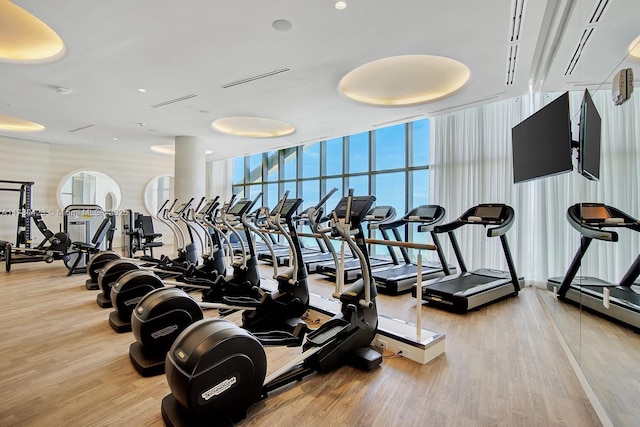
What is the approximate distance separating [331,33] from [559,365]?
3948 mm

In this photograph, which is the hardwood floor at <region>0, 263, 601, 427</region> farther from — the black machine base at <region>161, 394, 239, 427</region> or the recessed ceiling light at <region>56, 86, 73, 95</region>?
the recessed ceiling light at <region>56, 86, 73, 95</region>

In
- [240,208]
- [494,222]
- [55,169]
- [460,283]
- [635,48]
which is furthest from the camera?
[55,169]

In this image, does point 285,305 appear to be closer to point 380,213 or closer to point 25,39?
point 380,213

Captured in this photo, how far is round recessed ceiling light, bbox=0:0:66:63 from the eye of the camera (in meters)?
3.73

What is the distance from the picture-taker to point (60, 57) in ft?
13.6

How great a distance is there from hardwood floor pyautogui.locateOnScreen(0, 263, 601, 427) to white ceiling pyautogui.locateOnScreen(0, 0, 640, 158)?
2346 mm

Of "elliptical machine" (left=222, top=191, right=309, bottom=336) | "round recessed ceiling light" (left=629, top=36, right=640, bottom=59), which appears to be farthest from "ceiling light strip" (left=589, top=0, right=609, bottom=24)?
"elliptical machine" (left=222, top=191, right=309, bottom=336)

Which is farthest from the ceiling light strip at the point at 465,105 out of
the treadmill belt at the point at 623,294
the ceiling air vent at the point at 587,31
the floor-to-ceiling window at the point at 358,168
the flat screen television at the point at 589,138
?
the treadmill belt at the point at 623,294

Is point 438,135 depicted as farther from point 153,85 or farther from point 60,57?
point 60,57

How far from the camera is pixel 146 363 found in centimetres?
253

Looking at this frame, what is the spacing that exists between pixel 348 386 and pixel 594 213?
3027 millimetres

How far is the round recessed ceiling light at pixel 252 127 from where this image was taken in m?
7.94

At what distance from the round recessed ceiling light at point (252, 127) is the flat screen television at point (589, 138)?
19.8ft

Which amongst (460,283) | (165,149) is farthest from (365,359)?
(165,149)
